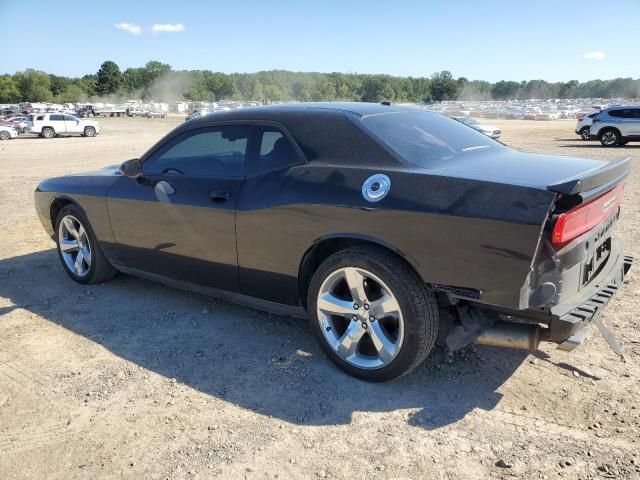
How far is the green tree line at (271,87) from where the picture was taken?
394ft

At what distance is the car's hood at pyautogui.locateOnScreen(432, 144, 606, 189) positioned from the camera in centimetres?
276

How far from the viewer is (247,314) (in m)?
4.26

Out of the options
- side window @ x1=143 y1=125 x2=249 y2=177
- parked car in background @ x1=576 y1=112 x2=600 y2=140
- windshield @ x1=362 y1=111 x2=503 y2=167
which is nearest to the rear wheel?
parked car in background @ x1=576 y1=112 x2=600 y2=140

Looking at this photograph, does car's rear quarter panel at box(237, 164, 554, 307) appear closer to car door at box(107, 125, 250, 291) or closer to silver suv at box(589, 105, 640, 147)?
car door at box(107, 125, 250, 291)

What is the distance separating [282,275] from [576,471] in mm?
1919

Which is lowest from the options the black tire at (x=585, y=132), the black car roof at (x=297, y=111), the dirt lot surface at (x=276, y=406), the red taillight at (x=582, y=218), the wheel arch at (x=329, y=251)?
the black tire at (x=585, y=132)

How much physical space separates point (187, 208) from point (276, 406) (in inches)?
63.3

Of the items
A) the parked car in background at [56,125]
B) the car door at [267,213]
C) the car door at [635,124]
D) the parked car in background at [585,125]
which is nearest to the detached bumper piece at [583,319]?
the car door at [267,213]

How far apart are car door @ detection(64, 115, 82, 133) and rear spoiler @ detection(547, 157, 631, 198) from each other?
1483 inches

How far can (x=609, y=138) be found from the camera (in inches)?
820

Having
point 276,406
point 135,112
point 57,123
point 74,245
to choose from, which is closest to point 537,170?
point 276,406

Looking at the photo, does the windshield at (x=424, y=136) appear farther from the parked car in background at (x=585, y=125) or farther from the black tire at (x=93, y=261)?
the parked car in background at (x=585, y=125)

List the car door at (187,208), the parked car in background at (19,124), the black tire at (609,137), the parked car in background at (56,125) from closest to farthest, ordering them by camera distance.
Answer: the car door at (187,208) → the black tire at (609,137) → the parked car in background at (56,125) → the parked car in background at (19,124)

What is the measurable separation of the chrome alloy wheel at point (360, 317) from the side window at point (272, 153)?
2.75ft
